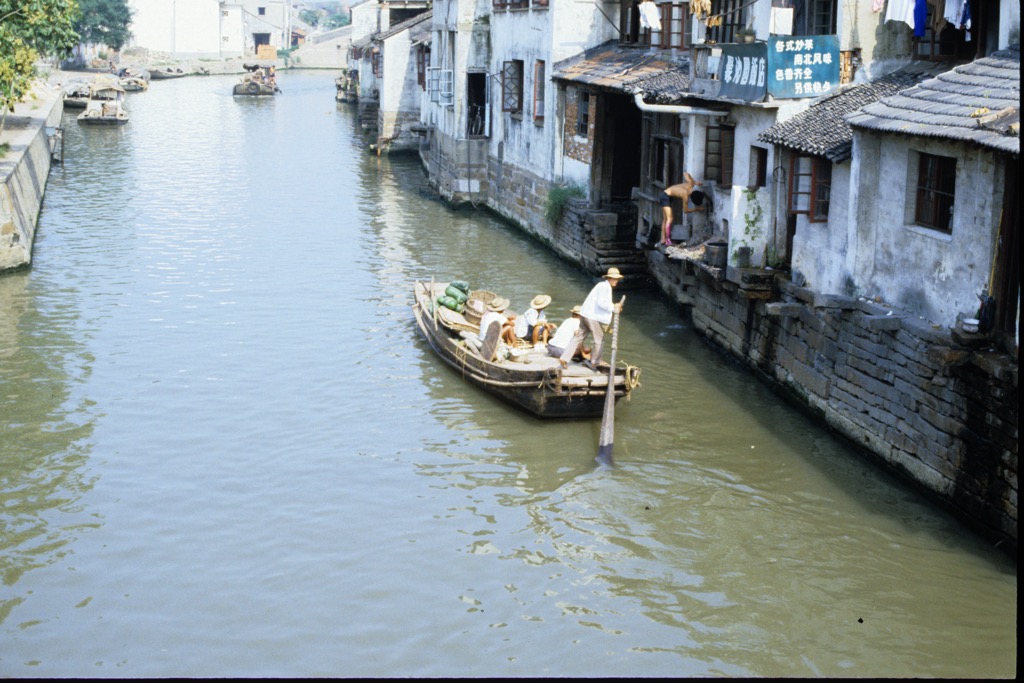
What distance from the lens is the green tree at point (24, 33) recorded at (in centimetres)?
2758

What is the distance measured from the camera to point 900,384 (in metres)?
14.0

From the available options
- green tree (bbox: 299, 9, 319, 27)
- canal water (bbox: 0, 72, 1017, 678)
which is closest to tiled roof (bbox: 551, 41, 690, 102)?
canal water (bbox: 0, 72, 1017, 678)

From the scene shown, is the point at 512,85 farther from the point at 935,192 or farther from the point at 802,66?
the point at 935,192

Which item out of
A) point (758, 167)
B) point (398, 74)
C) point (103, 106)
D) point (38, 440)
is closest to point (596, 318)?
point (758, 167)

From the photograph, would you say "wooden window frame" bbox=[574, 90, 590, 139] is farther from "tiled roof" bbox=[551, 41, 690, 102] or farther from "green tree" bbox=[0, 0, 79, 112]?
"green tree" bbox=[0, 0, 79, 112]

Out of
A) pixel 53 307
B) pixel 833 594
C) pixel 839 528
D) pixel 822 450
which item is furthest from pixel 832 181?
pixel 53 307

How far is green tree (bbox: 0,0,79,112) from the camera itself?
27578mm

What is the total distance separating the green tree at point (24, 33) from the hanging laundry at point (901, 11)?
18.9 m

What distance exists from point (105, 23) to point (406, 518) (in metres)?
72.6

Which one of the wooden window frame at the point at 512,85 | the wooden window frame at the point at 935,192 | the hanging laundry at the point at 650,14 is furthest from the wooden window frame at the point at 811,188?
the wooden window frame at the point at 512,85

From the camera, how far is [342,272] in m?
25.8

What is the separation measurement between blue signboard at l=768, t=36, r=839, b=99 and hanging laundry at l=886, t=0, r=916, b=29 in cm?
86

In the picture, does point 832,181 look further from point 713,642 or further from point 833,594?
point 713,642

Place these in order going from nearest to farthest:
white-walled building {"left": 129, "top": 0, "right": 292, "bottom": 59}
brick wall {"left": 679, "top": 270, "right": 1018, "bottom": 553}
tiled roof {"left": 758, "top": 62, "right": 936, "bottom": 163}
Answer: brick wall {"left": 679, "top": 270, "right": 1018, "bottom": 553}, tiled roof {"left": 758, "top": 62, "right": 936, "bottom": 163}, white-walled building {"left": 129, "top": 0, "right": 292, "bottom": 59}
